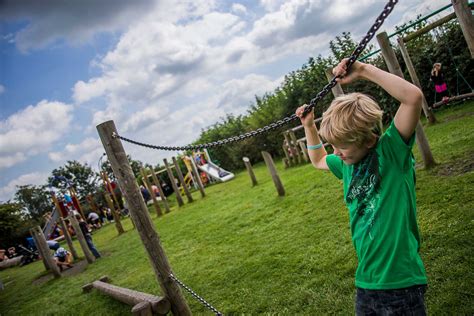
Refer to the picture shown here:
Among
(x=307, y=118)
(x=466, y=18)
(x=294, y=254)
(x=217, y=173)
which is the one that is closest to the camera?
(x=307, y=118)

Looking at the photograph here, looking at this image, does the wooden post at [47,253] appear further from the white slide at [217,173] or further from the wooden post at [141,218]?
the white slide at [217,173]

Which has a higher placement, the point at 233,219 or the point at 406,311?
the point at 406,311

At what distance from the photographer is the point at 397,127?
1543mm

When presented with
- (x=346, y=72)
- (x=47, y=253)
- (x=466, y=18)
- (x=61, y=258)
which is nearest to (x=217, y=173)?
(x=61, y=258)

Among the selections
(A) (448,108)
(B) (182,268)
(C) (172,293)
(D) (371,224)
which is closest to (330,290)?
(C) (172,293)

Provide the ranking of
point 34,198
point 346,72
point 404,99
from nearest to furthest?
point 404,99 < point 346,72 < point 34,198

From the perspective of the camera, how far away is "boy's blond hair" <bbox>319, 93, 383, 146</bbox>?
156 cm

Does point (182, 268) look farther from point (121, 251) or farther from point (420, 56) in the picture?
point (420, 56)

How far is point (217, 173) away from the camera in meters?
20.7

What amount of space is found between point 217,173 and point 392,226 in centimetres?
1923

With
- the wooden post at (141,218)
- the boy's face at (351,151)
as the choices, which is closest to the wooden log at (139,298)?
the wooden post at (141,218)

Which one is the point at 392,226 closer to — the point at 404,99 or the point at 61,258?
the point at 404,99

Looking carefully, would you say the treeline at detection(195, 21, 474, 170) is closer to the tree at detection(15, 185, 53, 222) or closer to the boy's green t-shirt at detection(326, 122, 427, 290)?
the boy's green t-shirt at detection(326, 122, 427, 290)

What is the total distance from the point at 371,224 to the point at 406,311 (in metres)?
0.41
